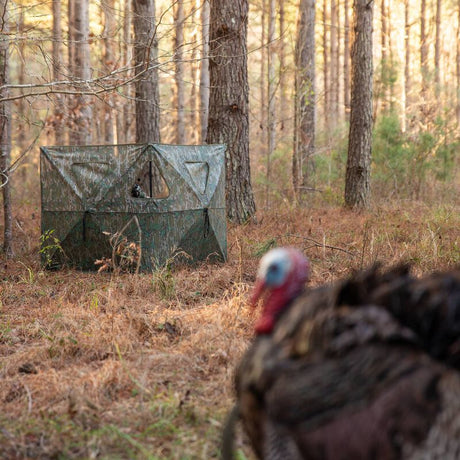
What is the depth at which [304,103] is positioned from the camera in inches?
583

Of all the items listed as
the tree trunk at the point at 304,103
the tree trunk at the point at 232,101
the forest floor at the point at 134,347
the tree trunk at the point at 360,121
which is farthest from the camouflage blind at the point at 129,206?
the tree trunk at the point at 360,121

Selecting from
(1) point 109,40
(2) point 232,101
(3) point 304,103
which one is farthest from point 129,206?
(3) point 304,103

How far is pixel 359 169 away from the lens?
38.8ft

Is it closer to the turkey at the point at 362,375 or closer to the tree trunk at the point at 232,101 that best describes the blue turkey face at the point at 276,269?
the turkey at the point at 362,375

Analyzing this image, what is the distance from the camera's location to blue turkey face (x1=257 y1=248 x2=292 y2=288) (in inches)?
87.2

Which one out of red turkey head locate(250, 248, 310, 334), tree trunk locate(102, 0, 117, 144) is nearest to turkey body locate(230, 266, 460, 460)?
red turkey head locate(250, 248, 310, 334)

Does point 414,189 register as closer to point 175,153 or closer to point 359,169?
point 359,169

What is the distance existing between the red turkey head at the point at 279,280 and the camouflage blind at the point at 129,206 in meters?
4.92

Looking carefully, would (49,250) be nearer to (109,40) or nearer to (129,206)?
(129,206)

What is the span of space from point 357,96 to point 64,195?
6.62 m

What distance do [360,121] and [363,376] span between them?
10491 millimetres

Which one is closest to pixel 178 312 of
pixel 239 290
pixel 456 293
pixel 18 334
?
pixel 239 290

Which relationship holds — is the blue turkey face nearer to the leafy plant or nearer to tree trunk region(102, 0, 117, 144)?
tree trunk region(102, 0, 117, 144)

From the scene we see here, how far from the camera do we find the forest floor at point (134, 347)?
323 centimetres
